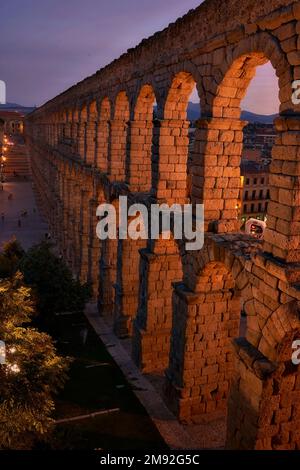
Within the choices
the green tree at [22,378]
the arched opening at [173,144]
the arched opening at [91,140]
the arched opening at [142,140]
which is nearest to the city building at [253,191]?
the arched opening at [91,140]

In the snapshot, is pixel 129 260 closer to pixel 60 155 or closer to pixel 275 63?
pixel 275 63

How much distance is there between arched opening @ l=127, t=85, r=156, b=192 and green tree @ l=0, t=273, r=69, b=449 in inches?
305

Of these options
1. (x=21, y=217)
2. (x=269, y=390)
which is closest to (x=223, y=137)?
(x=269, y=390)

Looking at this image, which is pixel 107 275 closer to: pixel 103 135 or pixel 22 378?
pixel 103 135

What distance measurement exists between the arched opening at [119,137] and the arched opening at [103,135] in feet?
7.22

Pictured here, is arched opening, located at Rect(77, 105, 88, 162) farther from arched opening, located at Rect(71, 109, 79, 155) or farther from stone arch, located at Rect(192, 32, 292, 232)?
stone arch, located at Rect(192, 32, 292, 232)

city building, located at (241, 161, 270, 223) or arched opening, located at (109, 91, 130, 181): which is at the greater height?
arched opening, located at (109, 91, 130, 181)

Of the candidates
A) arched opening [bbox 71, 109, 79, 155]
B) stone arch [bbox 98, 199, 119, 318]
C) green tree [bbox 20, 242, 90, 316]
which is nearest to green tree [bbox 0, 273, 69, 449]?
green tree [bbox 20, 242, 90, 316]

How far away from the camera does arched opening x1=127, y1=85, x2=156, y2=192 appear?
55.7 ft

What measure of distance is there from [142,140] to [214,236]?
690 centimetres

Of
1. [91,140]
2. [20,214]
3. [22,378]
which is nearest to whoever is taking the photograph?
[22,378]

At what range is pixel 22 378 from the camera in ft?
32.3

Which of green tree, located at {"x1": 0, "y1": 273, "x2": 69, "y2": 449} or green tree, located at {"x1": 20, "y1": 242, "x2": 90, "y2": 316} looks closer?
green tree, located at {"x1": 0, "y1": 273, "x2": 69, "y2": 449}

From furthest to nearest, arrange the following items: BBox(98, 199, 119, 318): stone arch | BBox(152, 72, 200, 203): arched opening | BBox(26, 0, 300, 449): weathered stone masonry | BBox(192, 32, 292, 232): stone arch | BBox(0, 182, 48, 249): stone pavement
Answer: BBox(0, 182, 48, 249): stone pavement → BBox(98, 199, 119, 318): stone arch → BBox(152, 72, 200, 203): arched opening → BBox(192, 32, 292, 232): stone arch → BBox(26, 0, 300, 449): weathered stone masonry
